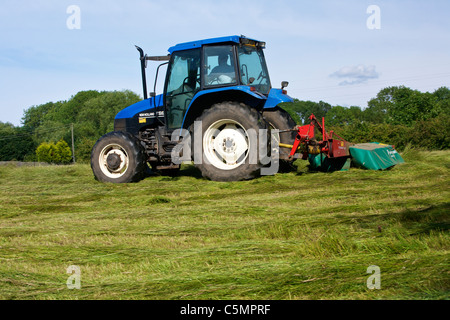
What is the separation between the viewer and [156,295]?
7.75ft

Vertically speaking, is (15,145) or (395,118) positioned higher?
(395,118)

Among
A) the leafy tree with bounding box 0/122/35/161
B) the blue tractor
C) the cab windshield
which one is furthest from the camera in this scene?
the leafy tree with bounding box 0/122/35/161

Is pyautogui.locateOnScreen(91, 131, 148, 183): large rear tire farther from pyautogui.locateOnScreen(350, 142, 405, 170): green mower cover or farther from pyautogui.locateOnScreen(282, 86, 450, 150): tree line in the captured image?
pyautogui.locateOnScreen(350, 142, 405, 170): green mower cover

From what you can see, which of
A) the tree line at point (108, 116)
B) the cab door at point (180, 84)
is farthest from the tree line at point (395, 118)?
the cab door at point (180, 84)

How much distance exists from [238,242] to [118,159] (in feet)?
18.2

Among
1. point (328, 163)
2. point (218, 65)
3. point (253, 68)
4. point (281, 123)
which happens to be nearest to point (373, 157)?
point (328, 163)

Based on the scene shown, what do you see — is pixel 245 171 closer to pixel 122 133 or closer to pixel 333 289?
pixel 122 133

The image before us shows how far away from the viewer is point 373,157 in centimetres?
768

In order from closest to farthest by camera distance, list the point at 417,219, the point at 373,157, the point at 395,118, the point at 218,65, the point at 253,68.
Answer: the point at 417,219 < the point at 373,157 < the point at 218,65 < the point at 253,68 < the point at 395,118

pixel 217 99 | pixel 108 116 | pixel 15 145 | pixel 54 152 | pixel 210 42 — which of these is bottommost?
pixel 54 152

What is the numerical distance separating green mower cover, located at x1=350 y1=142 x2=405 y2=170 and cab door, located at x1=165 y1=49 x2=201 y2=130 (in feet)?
10.2

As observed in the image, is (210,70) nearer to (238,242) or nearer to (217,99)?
(217,99)

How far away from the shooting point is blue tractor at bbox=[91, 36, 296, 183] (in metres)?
7.62

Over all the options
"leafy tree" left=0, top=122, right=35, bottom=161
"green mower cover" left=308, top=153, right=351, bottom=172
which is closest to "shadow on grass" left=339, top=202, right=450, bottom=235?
"green mower cover" left=308, top=153, right=351, bottom=172
